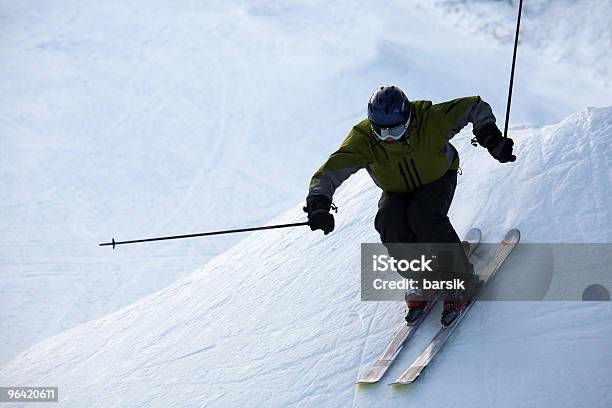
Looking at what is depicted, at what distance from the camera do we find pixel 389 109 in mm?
4219

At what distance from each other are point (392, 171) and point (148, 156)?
12554 mm

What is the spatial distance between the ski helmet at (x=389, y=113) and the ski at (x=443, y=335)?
1276mm

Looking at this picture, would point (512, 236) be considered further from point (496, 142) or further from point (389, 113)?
point (389, 113)

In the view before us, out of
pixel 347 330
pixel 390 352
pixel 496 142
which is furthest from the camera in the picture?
pixel 347 330

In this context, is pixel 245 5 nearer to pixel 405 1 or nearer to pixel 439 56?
pixel 405 1

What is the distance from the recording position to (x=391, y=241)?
4.66 meters

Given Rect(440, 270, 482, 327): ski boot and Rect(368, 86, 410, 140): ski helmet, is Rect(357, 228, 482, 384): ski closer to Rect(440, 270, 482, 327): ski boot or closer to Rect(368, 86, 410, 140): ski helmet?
Rect(440, 270, 482, 327): ski boot

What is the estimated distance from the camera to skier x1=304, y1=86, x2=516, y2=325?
4281 millimetres

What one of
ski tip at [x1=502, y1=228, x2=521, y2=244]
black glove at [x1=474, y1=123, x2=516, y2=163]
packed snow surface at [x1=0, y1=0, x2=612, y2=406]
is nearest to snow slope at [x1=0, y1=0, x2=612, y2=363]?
packed snow surface at [x1=0, y1=0, x2=612, y2=406]

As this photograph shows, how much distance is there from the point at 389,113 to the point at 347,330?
5.68 feet

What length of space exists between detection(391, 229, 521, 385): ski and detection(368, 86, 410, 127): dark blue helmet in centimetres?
135

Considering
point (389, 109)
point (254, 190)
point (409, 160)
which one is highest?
point (254, 190)

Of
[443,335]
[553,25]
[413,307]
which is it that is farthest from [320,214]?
[553,25]

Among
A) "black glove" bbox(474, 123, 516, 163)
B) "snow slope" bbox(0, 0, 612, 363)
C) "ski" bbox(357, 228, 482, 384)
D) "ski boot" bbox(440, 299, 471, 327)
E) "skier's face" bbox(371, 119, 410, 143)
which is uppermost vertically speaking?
"snow slope" bbox(0, 0, 612, 363)
